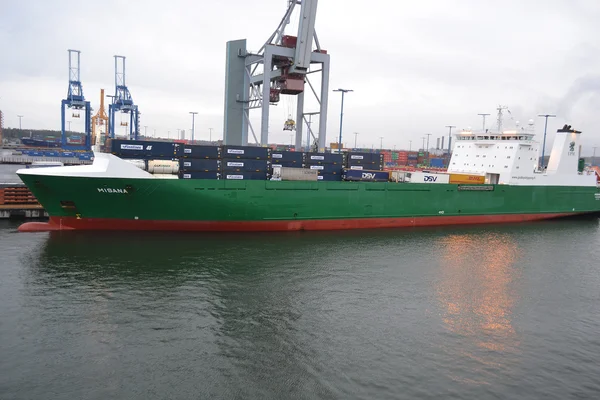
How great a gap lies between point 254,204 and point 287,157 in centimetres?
396

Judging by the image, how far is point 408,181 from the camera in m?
26.2

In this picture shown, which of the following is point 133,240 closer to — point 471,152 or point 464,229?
point 464,229

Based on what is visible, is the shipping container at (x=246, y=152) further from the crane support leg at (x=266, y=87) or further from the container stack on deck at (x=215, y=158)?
the crane support leg at (x=266, y=87)

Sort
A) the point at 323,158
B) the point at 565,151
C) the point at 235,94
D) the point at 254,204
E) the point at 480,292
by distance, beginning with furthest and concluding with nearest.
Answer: the point at 565,151, the point at 235,94, the point at 323,158, the point at 254,204, the point at 480,292

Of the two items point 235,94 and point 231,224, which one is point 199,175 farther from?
point 235,94

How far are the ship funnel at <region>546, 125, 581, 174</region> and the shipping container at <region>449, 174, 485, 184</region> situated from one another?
7.91 meters

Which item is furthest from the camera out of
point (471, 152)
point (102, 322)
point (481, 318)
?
point (471, 152)

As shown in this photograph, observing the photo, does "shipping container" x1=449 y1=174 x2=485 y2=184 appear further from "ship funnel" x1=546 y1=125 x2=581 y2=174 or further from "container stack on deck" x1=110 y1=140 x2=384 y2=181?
"container stack on deck" x1=110 y1=140 x2=384 y2=181

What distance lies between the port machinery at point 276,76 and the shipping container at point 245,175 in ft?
14.5

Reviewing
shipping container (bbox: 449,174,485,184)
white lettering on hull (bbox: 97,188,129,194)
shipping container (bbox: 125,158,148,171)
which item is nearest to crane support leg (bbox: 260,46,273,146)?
shipping container (bbox: 125,158,148,171)

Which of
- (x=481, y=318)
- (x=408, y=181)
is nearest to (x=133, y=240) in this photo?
(x=481, y=318)

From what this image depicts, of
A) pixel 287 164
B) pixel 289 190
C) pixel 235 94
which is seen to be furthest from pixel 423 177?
pixel 235 94

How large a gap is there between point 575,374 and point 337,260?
30.4 feet

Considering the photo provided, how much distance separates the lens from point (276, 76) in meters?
26.9
